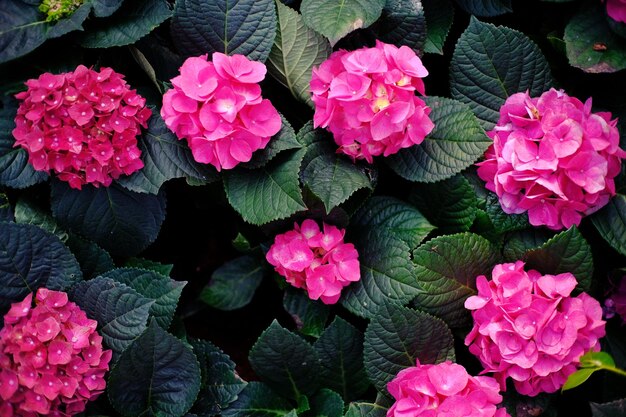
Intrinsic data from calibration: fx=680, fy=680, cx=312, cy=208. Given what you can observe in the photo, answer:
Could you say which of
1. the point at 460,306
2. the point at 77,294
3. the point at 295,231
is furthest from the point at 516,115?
the point at 77,294

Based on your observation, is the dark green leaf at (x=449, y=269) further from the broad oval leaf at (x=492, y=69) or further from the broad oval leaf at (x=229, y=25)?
the broad oval leaf at (x=229, y=25)

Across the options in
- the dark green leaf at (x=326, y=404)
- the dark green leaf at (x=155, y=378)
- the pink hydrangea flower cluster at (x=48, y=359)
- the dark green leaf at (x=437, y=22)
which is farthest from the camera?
the dark green leaf at (x=437, y=22)

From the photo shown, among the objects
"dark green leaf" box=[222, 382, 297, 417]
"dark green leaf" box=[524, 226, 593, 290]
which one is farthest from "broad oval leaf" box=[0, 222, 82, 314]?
"dark green leaf" box=[524, 226, 593, 290]

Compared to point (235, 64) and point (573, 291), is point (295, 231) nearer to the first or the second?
point (235, 64)

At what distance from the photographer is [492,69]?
141 cm

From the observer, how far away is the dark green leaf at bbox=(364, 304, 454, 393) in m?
1.30

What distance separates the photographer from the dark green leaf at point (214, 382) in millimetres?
1384

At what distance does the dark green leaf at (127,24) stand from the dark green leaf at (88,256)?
0.40m

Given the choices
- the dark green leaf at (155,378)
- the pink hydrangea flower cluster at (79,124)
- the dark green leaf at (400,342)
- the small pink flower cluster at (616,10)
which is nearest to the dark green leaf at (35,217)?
the pink hydrangea flower cluster at (79,124)

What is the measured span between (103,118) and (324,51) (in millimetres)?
456

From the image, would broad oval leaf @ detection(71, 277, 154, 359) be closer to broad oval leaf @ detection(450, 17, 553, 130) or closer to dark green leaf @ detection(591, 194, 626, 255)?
broad oval leaf @ detection(450, 17, 553, 130)

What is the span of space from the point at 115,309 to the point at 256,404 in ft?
1.18

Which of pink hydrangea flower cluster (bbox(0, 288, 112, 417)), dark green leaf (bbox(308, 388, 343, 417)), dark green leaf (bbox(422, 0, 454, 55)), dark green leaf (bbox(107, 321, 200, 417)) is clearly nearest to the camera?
pink hydrangea flower cluster (bbox(0, 288, 112, 417))

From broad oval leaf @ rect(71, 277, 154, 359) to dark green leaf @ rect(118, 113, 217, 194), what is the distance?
0.65ft
